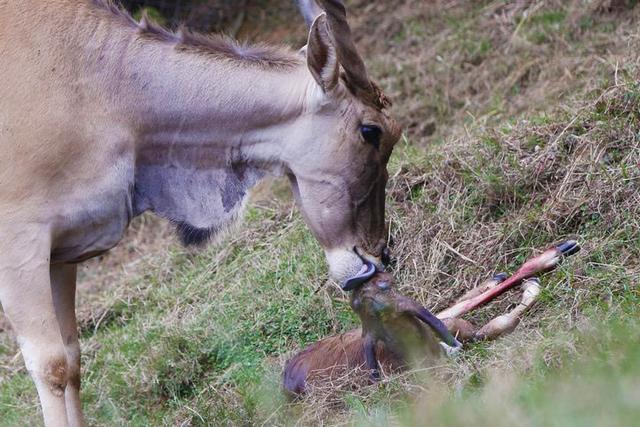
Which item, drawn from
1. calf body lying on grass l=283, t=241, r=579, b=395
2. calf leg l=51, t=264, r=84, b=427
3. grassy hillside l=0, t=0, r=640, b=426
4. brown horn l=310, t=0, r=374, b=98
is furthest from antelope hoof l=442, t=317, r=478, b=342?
calf leg l=51, t=264, r=84, b=427

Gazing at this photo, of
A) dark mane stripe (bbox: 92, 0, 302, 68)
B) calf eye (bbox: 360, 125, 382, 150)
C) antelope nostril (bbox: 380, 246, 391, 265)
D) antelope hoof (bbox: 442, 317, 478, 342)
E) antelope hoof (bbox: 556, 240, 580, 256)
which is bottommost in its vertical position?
antelope hoof (bbox: 442, 317, 478, 342)

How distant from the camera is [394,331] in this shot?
480 centimetres

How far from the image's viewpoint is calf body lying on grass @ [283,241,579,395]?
15.7 feet

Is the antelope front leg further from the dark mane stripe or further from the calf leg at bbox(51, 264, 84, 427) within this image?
the calf leg at bbox(51, 264, 84, 427)

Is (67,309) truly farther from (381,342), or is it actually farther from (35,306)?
(381,342)

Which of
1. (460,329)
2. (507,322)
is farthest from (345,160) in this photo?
(507,322)

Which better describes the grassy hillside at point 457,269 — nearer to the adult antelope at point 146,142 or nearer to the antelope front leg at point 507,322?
the antelope front leg at point 507,322

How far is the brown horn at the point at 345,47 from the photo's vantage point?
4.82 m

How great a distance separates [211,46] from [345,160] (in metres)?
0.78

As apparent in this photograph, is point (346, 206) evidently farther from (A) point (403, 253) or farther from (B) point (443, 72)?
(B) point (443, 72)

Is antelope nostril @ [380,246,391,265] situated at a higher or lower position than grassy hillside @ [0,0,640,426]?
higher

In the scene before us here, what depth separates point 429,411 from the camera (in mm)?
3672

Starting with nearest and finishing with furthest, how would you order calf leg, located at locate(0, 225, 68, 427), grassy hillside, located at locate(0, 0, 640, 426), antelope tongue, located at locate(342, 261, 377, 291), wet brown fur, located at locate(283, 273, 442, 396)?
grassy hillside, located at locate(0, 0, 640, 426)
calf leg, located at locate(0, 225, 68, 427)
wet brown fur, located at locate(283, 273, 442, 396)
antelope tongue, located at locate(342, 261, 377, 291)

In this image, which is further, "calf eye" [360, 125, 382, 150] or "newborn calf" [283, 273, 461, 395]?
"calf eye" [360, 125, 382, 150]
